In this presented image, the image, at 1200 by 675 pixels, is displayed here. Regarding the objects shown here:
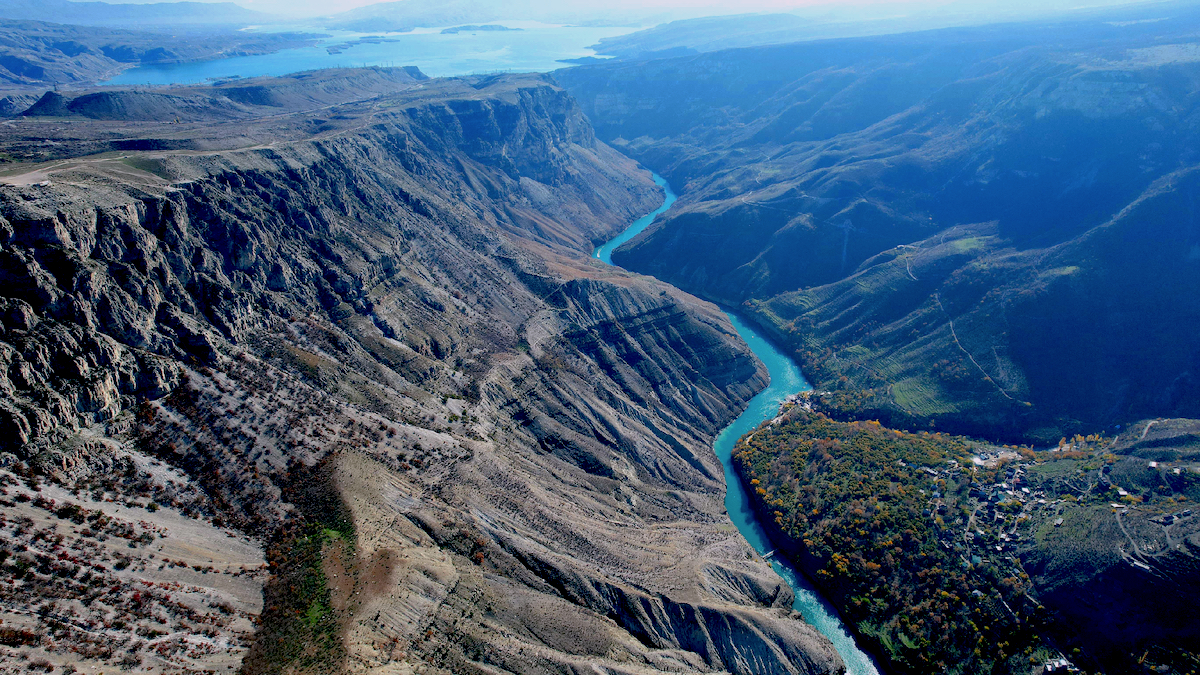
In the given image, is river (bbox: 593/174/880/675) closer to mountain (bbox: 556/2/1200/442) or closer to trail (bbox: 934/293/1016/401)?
mountain (bbox: 556/2/1200/442)

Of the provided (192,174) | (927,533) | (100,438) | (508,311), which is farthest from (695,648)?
(192,174)

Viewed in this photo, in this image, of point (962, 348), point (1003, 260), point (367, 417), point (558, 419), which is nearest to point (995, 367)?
point (962, 348)

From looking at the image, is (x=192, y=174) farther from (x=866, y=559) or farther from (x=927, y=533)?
(x=927, y=533)

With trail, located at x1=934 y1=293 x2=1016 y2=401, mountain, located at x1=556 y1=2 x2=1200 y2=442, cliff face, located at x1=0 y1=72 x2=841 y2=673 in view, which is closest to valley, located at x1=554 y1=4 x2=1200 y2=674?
trail, located at x1=934 y1=293 x2=1016 y2=401

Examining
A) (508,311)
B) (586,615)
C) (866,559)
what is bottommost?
(866,559)

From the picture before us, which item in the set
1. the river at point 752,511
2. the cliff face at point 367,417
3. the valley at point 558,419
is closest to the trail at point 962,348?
the valley at point 558,419

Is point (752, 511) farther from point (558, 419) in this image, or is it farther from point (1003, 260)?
point (1003, 260)
